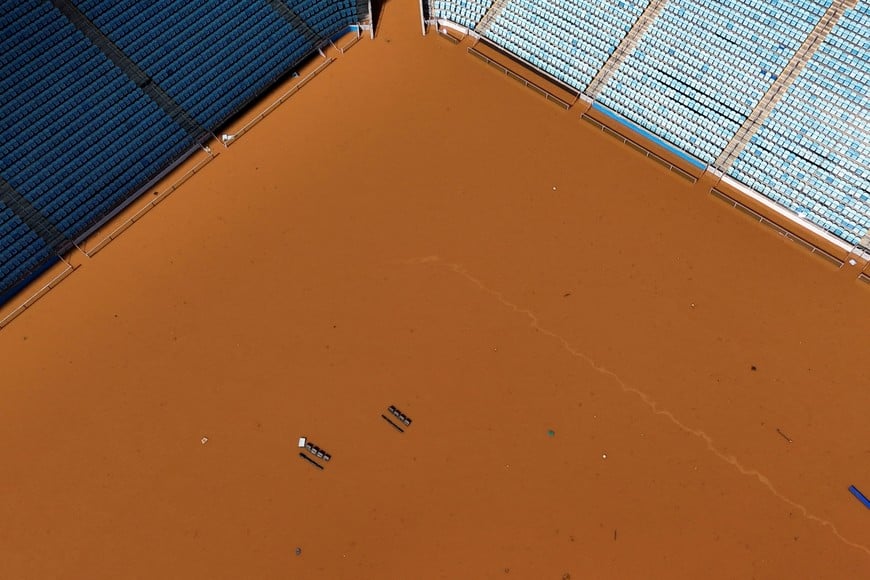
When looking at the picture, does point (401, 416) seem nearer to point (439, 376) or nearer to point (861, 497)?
point (439, 376)

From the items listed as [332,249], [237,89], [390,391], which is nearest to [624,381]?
[390,391]

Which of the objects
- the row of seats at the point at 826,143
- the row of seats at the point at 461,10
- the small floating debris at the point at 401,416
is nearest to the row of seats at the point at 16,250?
the small floating debris at the point at 401,416

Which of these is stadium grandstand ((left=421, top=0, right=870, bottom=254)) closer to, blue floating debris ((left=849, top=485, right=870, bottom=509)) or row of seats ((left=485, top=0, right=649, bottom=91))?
row of seats ((left=485, top=0, right=649, bottom=91))

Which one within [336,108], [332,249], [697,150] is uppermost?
[697,150]

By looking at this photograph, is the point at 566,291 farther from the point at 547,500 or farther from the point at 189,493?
the point at 189,493

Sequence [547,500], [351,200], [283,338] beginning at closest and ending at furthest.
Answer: [547,500], [283,338], [351,200]

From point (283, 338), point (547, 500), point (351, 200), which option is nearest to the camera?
point (547, 500)

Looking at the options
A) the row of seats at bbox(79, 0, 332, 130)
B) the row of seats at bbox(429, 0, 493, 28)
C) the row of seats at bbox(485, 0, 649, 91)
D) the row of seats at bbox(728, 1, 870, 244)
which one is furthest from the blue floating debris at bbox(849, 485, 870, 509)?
the row of seats at bbox(79, 0, 332, 130)
